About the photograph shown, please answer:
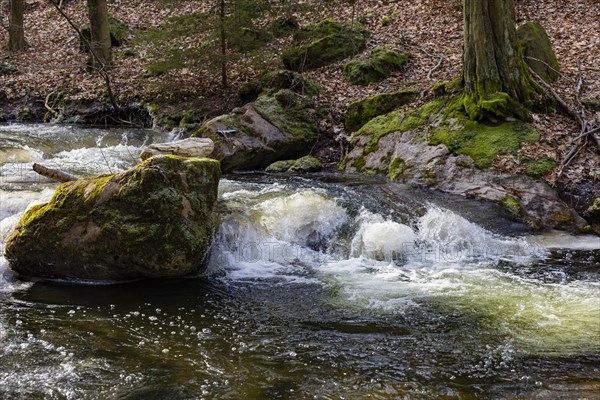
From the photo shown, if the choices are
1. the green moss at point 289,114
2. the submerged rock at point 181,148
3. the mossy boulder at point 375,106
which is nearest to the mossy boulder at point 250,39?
the green moss at point 289,114

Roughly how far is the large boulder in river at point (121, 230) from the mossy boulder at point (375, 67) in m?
7.58

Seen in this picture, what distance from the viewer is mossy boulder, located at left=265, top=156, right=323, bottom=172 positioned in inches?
422

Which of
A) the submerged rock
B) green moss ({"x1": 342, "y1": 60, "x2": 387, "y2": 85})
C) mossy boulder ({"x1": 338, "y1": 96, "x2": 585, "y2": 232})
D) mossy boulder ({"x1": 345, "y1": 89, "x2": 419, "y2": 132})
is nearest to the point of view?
mossy boulder ({"x1": 338, "y1": 96, "x2": 585, "y2": 232})

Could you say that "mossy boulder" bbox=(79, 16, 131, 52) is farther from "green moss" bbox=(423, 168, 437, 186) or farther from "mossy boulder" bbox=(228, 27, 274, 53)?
"green moss" bbox=(423, 168, 437, 186)

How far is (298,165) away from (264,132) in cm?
109

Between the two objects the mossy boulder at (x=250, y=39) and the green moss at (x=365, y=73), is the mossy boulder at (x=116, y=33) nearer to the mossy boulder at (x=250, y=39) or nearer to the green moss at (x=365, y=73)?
the mossy boulder at (x=250, y=39)

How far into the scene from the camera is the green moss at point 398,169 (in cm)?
968

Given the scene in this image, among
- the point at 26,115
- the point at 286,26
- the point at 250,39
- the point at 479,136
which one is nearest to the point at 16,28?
the point at 26,115

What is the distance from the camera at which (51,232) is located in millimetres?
6621

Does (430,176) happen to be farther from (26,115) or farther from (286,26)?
(26,115)

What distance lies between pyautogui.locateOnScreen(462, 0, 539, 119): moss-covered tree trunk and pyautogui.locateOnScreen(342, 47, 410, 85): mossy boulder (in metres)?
3.80

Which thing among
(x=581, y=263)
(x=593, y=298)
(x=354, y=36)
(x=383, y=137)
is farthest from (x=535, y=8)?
(x=593, y=298)

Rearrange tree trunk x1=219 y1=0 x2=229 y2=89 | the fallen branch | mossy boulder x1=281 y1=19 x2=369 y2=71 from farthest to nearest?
mossy boulder x1=281 y1=19 x2=369 y2=71
tree trunk x1=219 y1=0 x2=229 y2=89
the fallen branch

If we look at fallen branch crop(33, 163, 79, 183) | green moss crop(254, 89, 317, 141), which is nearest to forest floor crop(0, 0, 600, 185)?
green moss crop(254, 89, 317, 141)
